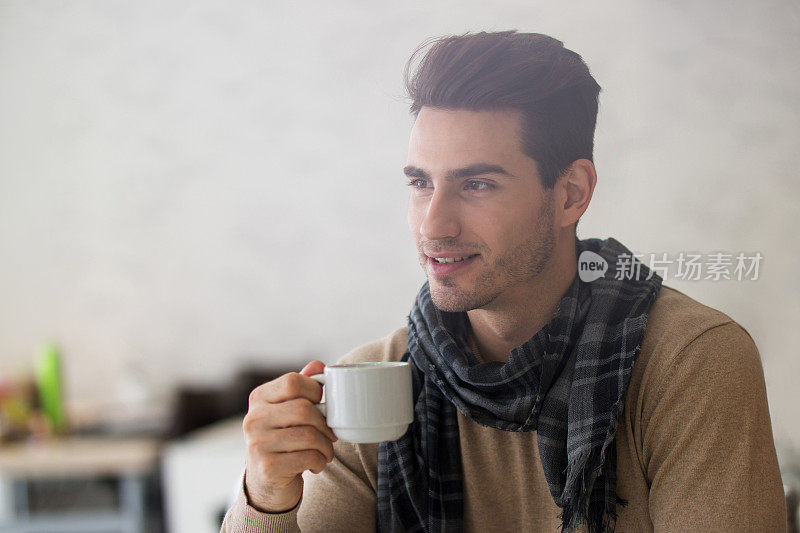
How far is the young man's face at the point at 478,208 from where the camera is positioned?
2.95ft

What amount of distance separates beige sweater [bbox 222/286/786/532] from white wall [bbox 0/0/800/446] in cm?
16

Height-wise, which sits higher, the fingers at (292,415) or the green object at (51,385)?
the fingers at (292,415)

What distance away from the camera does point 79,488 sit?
1.96 meters

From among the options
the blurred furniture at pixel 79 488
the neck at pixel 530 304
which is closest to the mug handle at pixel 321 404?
the neck at pixel 530 304

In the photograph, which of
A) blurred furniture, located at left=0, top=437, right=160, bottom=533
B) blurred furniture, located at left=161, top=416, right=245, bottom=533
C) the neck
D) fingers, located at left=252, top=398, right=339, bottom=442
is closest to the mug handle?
fingers, located at left=252, top=398, right=339, bottom=442

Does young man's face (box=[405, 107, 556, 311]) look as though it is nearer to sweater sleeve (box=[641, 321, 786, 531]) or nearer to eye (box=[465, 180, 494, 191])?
eye (box=[465, 180, 494, 191])


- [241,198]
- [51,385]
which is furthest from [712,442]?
[51,385]

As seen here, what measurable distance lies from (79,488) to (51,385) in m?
0.31

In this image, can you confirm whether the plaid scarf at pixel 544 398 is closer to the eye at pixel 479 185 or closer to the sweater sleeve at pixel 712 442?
the sweater sleeve at pixel 712 442

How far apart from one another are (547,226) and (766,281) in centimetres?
34

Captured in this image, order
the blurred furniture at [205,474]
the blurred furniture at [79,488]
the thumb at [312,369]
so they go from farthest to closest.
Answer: the blurred furniture at [79,488] → the blurred furniture at [205,474] → the thumb at [312,369]

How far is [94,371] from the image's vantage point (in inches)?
81.8

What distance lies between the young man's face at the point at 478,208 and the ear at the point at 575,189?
2 cm

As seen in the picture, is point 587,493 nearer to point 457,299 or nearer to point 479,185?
point 457,299
